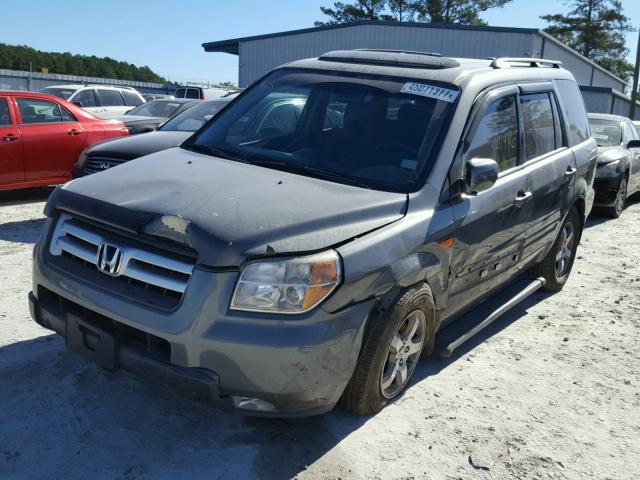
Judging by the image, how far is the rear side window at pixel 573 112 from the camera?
5.48 m

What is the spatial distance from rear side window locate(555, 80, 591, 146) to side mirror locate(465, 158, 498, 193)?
219cm

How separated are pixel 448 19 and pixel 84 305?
174 feet

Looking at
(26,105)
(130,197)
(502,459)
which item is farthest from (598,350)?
(26,105)

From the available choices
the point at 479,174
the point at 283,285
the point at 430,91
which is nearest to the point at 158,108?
the point at 430,91

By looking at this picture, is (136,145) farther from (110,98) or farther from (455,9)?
(455,9)

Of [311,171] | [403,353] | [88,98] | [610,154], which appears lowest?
[403,353]

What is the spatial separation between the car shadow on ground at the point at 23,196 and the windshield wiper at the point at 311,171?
20.2 feet

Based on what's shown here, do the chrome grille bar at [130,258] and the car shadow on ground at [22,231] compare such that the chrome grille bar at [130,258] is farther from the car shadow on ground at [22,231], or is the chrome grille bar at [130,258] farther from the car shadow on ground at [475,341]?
the car shadow on ground at [22,231]

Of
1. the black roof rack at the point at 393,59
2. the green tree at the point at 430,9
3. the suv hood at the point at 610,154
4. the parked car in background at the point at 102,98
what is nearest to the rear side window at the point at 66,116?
the black roof rack at the point at 393,59

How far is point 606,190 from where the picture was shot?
10.0 metres

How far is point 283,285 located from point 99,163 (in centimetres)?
536

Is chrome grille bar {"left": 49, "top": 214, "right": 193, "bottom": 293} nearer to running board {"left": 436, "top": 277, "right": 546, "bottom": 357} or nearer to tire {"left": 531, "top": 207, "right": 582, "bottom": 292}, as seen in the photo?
running board {"left": 436, "top": 277, "right": 546, "bottom": 357}

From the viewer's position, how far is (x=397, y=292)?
10.6 ft

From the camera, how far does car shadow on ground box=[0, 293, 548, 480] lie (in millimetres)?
2951
